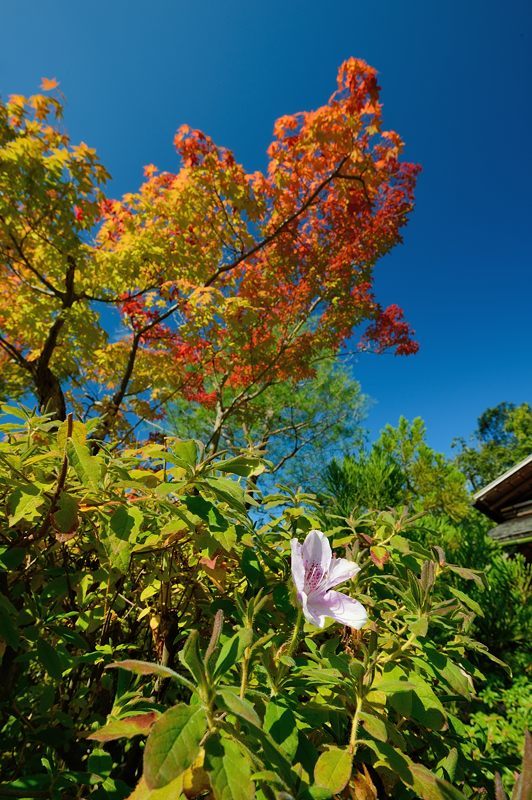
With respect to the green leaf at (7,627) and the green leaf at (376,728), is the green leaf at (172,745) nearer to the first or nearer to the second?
the green leaf at (376,728)

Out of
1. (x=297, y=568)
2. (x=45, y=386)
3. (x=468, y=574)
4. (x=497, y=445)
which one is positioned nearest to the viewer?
(x=297, y=568)

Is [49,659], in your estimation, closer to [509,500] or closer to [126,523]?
[126,523]

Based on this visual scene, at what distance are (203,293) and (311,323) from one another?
364 centimetres

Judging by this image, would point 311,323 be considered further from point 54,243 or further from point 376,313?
point 54,243

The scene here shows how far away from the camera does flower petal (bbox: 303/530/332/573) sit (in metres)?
0.62

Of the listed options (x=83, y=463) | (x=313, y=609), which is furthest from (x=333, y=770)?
(x=83, y=463)

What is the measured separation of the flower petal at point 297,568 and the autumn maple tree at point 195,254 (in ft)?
9.49

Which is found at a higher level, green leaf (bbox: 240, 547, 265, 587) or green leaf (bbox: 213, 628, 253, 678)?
green leaf (bbox: 240, 547, 265, 587)

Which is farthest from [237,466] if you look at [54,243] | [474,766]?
[54,243]

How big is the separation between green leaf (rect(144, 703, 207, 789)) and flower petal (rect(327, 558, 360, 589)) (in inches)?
11.5

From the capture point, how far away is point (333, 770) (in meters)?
0.45

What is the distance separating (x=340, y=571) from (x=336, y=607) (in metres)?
0.06

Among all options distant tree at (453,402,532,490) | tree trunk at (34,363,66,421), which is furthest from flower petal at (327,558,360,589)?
distant tree at (453,402,532,490)

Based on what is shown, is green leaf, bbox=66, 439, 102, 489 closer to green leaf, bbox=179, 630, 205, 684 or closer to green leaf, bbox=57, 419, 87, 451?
green leaf, bbox=57, 419, 87, 451
